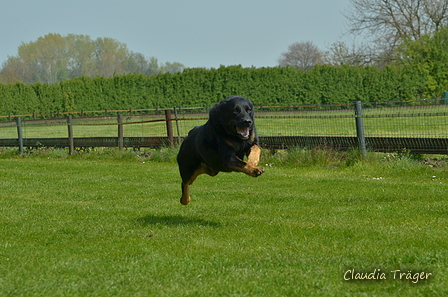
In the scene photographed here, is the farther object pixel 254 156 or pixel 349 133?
pixel 349 133

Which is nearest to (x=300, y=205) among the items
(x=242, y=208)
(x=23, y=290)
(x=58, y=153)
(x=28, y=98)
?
(x=242, y=208)

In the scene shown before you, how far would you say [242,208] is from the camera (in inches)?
311

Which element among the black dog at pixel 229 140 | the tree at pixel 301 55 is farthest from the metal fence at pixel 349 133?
the tree at pixel 301 55

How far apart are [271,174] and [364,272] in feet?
23.4

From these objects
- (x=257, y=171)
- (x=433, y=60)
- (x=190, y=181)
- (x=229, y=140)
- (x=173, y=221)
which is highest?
(x=433, y=60)

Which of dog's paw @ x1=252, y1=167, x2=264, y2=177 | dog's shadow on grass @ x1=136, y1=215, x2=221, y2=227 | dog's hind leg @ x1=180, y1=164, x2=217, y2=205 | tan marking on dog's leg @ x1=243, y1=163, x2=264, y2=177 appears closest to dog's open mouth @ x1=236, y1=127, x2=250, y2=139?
tan marking on dog's leg @ x1=243, y1=163, x2=264, y2=177

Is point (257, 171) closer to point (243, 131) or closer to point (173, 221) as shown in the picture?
point (243, 131)

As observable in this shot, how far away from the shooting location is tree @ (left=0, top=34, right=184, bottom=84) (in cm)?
10262

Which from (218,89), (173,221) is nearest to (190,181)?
(173,221)

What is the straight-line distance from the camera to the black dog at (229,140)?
592cm

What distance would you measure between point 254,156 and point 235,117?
49 centimetres

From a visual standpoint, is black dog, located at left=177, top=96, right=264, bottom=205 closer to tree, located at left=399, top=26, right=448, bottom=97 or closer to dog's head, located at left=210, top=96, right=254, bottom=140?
dog's head, located at left=210, top=96, right=254, bottom=140

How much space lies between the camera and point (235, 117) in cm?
595

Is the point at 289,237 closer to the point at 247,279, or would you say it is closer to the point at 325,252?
the point at 325,252
